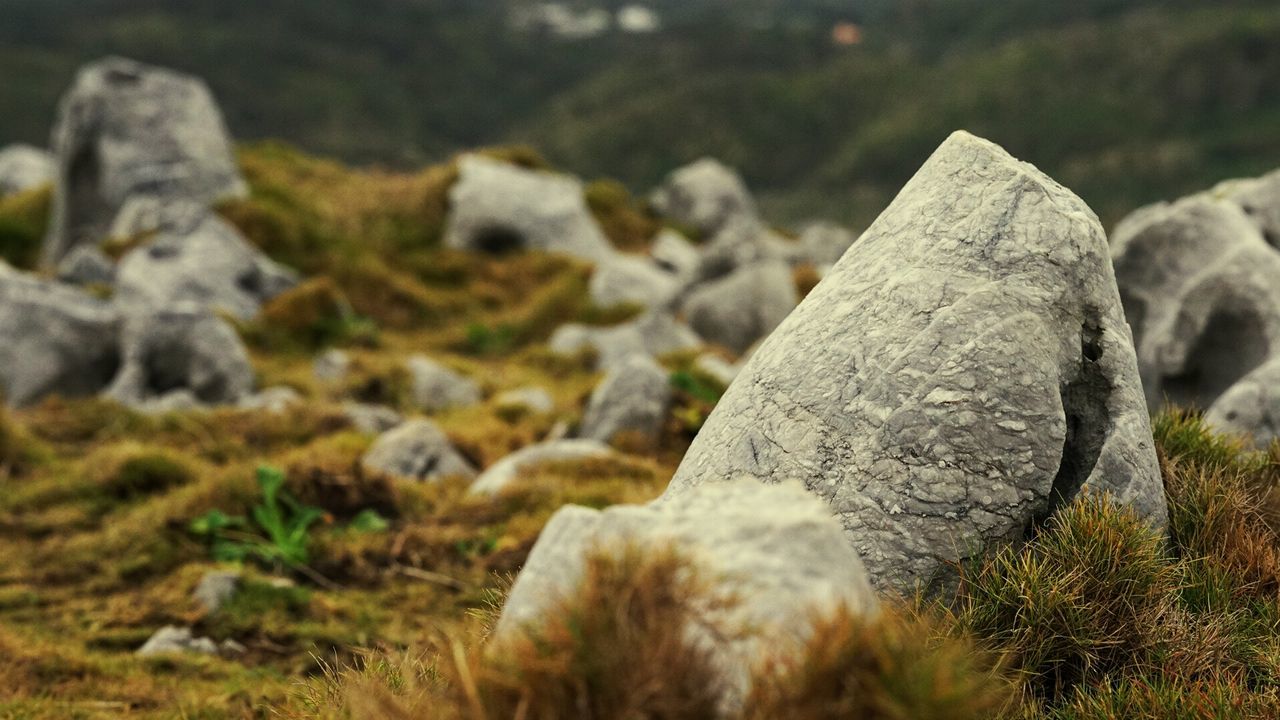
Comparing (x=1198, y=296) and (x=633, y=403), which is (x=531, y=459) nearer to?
(x=633, y=403)

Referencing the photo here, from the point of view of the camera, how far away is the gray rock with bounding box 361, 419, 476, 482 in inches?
489

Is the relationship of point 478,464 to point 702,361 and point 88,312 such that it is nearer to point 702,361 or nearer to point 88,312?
point 702,361

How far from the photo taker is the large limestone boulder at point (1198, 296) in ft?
29.1

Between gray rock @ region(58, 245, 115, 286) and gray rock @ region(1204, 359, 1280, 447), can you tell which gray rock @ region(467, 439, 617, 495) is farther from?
gray rock @ region(58, 245, 115, 286)

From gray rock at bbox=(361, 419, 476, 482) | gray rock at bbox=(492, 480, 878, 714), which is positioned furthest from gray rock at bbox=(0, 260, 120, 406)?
gray rock at bbox=(492, 480, 878, 714)

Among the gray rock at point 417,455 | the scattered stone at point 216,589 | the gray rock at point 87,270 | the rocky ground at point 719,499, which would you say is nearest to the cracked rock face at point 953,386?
the rocky ground at point 719,499

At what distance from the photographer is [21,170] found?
4228 cm

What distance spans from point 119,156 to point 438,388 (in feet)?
48.2

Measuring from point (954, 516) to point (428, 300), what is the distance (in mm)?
22232

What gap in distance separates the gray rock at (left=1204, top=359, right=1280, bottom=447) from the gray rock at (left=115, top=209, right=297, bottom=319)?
728 inches

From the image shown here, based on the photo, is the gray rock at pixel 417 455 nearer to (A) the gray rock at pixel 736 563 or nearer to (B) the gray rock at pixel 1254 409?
(B) the gray rock at pixel 1254 409

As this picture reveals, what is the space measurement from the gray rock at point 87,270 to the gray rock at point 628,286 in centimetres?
1169

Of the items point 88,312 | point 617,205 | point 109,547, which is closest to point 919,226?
point 109,547

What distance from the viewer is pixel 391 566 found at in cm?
955
